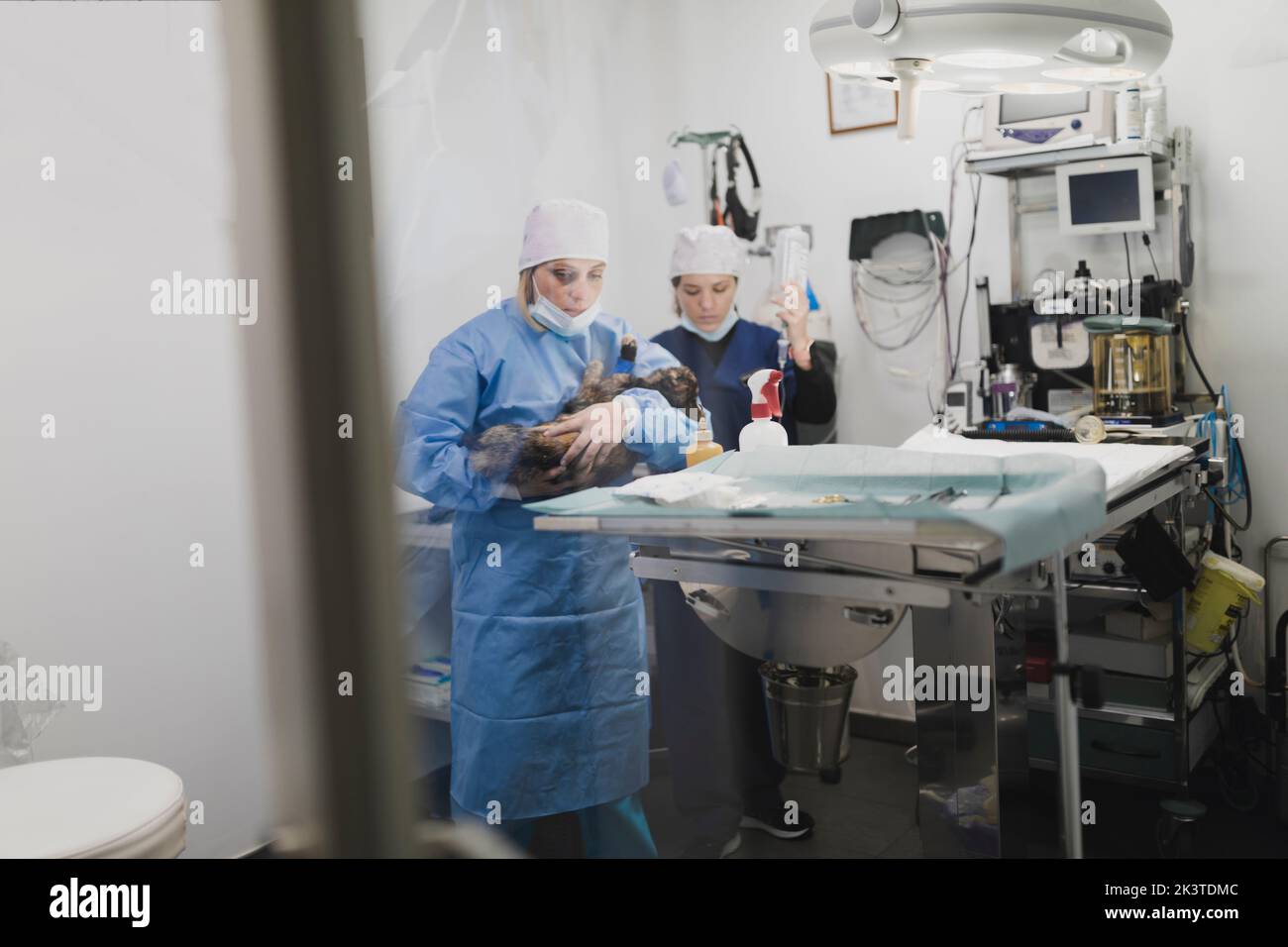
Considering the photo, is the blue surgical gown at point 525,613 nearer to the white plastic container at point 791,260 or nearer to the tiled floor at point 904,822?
the tiled floor at point 904,822

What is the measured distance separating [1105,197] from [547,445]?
1.55 meters

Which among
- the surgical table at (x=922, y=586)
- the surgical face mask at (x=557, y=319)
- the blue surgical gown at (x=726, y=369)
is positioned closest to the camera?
the surgical table at (x=922, y=586)

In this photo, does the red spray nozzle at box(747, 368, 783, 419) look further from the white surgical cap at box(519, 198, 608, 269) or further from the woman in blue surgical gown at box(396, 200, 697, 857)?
the white surgical cap at box(519, 198, 608, 269)

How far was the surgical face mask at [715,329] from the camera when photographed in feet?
Answer: 8.17

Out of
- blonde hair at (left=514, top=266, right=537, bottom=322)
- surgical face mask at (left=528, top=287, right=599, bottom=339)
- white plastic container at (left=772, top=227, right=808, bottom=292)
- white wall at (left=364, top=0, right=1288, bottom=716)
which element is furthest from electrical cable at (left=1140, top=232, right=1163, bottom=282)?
blonde hair at (left=514, top=266, right=537, bottom=322)

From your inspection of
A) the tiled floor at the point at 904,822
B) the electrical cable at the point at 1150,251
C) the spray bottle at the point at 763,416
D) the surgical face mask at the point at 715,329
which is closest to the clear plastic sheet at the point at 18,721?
the tiled floor at the point at 904,822

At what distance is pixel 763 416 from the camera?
7.29 ft

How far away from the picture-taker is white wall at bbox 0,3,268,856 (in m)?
1.57

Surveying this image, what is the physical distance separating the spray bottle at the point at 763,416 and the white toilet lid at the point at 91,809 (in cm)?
115

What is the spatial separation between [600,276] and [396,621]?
1.44 metres

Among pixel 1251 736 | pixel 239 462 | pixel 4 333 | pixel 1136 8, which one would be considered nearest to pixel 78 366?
pixel 4 333

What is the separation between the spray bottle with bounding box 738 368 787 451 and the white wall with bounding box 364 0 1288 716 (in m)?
0.28

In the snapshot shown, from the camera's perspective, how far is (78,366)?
1.63 meters

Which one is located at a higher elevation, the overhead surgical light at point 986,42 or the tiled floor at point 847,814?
the overhead surgical light at point 986,42
